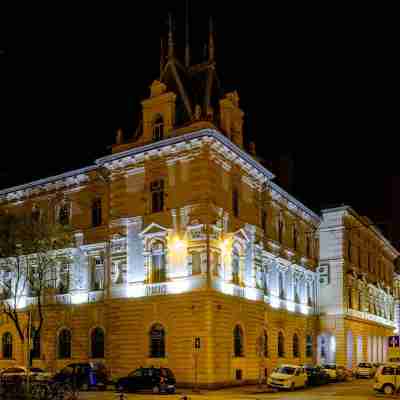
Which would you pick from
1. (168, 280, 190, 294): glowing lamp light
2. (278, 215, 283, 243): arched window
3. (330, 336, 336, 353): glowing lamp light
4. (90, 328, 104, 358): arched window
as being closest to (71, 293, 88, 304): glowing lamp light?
(90, 328, 104, 358): arched window

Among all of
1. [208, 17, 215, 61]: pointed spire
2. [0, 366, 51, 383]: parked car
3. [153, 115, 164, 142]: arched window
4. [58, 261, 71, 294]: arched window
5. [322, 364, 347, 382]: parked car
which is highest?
[208, 17, 215, 61]: pointed spire

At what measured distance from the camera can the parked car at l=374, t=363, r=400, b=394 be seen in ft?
120

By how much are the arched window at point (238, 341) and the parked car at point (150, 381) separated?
6618 mm

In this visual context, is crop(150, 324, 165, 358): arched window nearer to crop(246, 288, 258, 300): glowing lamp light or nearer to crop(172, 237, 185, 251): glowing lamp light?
crop(172, 237, 185, 251): glowing lamp light

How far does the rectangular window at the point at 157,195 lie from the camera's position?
42156 mm

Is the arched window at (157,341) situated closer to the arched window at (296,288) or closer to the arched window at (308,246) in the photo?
the arched window at (296,288)

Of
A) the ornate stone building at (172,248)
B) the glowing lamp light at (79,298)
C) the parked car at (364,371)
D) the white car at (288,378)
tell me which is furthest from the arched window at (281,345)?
the glowing lamp light at (79,298)

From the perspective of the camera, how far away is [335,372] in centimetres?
4972

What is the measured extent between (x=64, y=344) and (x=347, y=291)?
28.1 m

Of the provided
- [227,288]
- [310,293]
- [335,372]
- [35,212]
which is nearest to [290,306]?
[310,293]

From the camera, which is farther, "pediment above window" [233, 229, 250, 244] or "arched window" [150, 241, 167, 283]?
"pediment above window" [233, 229, 250, 244]

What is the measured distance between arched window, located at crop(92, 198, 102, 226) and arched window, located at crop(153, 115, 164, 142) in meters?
6.75

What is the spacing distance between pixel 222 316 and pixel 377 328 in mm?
38182

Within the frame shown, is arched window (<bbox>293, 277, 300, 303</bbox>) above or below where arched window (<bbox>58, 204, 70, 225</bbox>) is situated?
below
